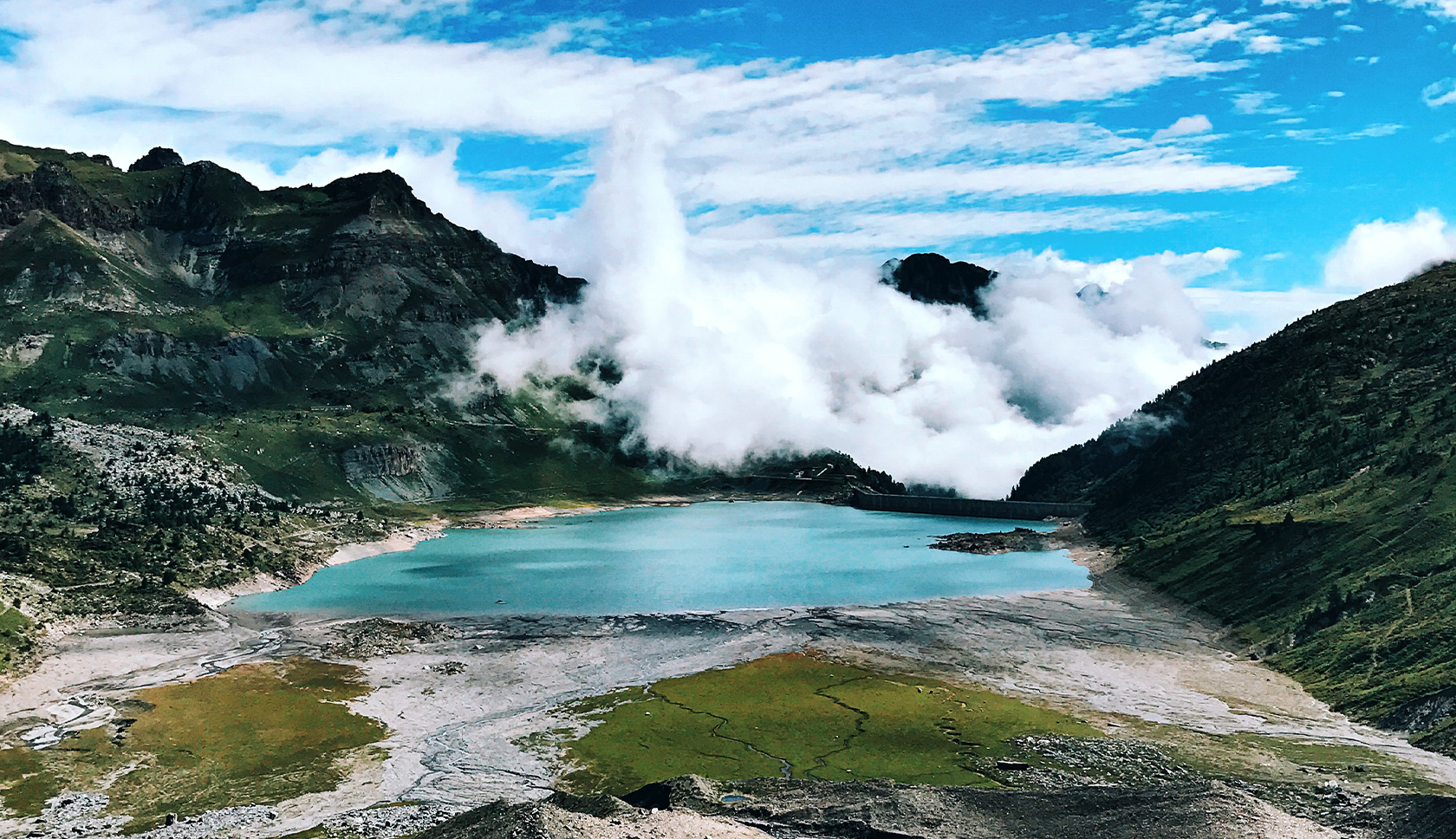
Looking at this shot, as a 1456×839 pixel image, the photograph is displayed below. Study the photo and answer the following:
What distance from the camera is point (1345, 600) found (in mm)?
89125

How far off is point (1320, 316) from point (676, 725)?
16340 cm

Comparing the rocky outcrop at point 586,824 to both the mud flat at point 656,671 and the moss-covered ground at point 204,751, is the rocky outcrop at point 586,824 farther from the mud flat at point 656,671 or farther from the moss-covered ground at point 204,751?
the moss-covered ground at point 204,751

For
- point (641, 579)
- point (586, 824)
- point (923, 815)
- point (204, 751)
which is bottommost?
point (204, 751)

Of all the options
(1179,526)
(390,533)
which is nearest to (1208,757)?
(1179,526)

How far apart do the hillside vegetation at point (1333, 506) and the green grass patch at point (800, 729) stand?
86.8ft

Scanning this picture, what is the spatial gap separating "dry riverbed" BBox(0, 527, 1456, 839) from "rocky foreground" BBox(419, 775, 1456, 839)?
780cm

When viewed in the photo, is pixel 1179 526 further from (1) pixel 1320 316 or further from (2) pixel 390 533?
(2) pixel 390 533

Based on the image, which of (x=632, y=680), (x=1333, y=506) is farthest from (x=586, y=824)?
(x=1333, y=506)

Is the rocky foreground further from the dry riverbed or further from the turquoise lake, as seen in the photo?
the turquoise lake

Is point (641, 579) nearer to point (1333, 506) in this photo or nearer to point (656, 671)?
point (656, 671)

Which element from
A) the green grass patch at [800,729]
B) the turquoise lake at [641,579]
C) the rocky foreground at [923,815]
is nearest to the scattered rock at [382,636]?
the turquoise lake at [641,579]

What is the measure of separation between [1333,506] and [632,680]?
82042 mm

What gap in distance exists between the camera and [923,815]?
48.3m

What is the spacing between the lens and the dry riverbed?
2250 inches
